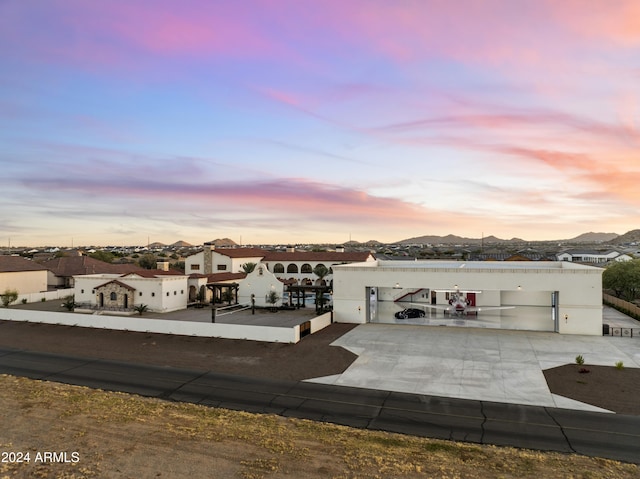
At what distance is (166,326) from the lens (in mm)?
37625

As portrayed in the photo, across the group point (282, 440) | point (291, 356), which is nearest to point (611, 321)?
point (291, 356)

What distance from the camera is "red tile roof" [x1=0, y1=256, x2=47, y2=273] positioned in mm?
60481

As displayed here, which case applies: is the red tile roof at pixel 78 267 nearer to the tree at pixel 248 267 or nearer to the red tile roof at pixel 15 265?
the red tile roof at pixel 15 265

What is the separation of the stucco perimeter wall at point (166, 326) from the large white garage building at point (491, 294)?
5360 mm

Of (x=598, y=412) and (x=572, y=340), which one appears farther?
(x=572, y=340)

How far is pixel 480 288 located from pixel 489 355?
1021cm

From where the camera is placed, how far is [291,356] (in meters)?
29.6

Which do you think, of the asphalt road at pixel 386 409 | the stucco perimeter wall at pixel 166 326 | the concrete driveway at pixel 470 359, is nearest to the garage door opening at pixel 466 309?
the concrete driveway at pixel 470 359

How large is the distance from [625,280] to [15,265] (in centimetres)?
8542

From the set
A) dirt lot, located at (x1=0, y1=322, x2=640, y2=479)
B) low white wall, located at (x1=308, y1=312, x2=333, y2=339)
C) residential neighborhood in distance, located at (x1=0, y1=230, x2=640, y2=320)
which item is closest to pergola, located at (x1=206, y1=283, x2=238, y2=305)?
residential neighborhood in distance, located at (x1=0, y1=230, x2=640, y2=320)

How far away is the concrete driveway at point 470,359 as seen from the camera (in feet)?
72.9

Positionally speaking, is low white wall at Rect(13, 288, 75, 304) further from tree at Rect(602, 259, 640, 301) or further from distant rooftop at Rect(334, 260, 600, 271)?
tree at Rect(602, 259, 640, 301)

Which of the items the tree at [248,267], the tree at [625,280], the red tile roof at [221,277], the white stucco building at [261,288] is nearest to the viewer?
the white stucco building at [261,288]

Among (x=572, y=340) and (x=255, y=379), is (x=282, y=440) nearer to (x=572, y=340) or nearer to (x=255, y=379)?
(x=255, y=379)
